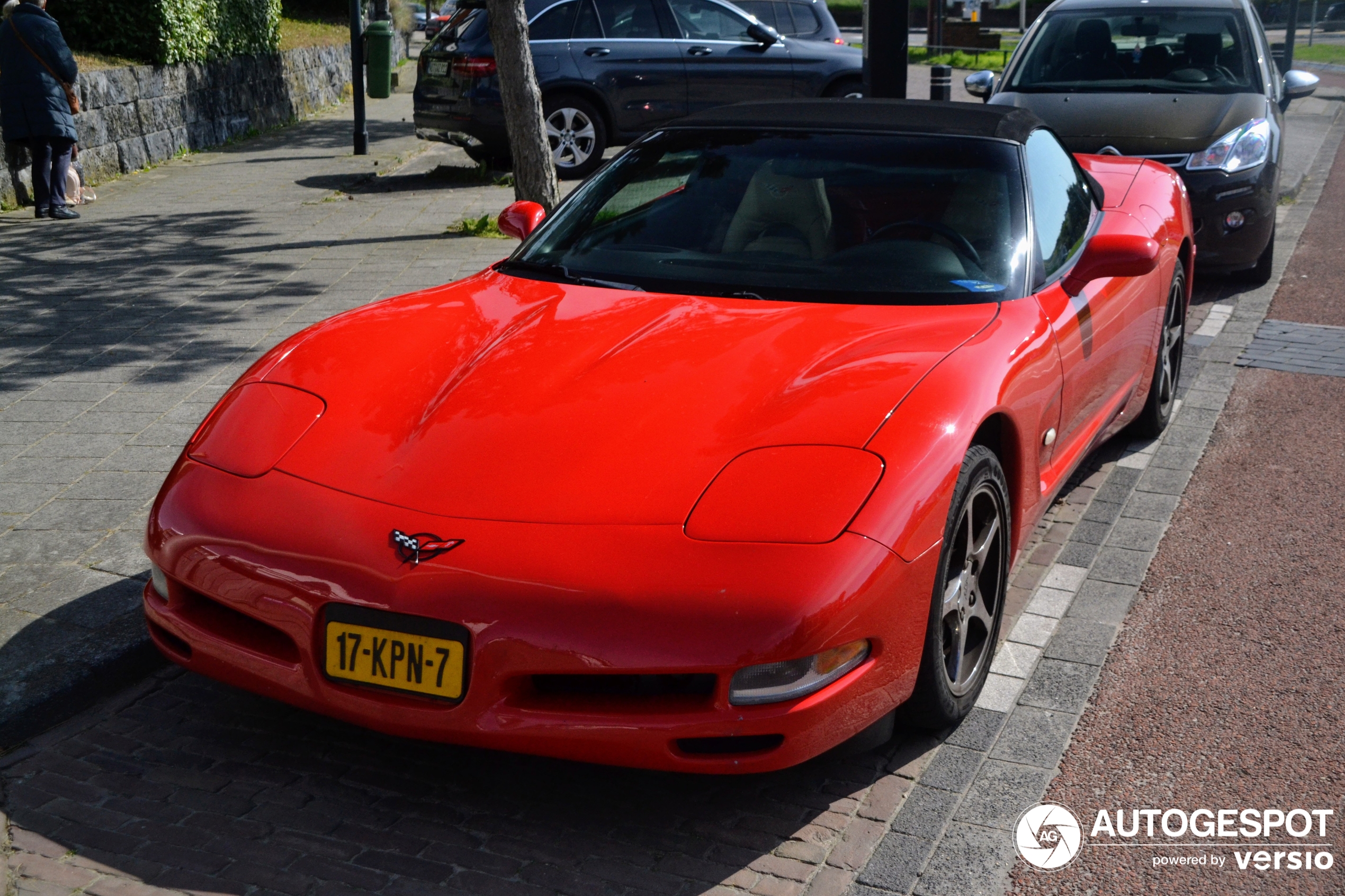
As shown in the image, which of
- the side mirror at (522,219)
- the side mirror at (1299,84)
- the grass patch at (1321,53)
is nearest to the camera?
the side mirror at (522,219)

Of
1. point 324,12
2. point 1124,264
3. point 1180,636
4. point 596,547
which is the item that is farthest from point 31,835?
point 324,12

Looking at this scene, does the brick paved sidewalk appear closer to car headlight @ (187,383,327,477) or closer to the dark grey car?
car headlight @ (187,383,327,477)

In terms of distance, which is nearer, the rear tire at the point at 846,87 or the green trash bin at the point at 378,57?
the rear tire at the point at 846,87

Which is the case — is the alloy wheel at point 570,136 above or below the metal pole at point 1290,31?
below

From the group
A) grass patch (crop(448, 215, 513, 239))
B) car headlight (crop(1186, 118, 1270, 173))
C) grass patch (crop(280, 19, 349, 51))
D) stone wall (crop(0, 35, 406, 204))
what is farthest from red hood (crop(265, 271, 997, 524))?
grass patch (crop(280, 19, 349, 51))

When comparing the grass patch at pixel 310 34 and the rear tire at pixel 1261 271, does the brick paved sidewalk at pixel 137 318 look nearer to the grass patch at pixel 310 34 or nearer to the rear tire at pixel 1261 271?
the rear tire at pixel 1261 271

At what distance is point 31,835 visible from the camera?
3.01 metres

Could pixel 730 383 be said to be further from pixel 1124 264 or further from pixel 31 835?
pixel 31 835

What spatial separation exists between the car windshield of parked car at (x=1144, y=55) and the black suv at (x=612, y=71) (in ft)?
13.5

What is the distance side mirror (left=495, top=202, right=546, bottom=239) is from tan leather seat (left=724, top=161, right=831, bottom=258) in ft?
2.71

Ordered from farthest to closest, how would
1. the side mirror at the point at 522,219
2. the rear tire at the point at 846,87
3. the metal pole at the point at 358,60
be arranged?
the rear tire at the point at 846,87 < the metal pole at the point at 358,60 < the side mirror at the point at 522,219

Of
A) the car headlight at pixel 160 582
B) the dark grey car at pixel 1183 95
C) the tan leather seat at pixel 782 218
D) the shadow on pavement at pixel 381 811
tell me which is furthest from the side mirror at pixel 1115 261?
the dark grey car at pixel 1183 95

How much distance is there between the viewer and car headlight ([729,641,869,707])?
2.79m

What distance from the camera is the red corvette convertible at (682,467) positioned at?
2811 millimetres
